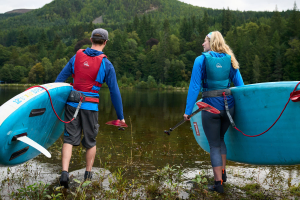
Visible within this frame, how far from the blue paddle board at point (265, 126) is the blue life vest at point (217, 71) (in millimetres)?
319

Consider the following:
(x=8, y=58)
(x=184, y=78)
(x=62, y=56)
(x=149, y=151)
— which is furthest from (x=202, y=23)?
(x=149, y=151)

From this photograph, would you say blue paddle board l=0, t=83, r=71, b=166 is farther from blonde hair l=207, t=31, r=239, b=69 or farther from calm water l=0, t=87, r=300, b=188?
Answer: blonde hair l=207, t=31, r=239, b=69

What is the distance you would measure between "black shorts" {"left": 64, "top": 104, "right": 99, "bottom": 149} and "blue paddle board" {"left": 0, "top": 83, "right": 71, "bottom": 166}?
0.27 meters

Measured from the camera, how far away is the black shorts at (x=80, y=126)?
3.91 metres

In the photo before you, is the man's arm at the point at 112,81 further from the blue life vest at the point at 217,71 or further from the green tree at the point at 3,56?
the green tree at the point at 3,56

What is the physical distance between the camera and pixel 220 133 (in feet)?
13.6

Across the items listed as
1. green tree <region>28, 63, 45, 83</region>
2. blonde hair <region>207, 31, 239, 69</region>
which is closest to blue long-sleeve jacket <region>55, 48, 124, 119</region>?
blonde hair <region>207, 31, 239, 69</region>

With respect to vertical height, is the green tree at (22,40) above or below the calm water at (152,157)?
above

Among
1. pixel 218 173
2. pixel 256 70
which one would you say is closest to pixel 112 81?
pixel 218 173

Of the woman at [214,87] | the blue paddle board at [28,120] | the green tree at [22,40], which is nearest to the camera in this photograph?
the blue paddle board at [28,120]

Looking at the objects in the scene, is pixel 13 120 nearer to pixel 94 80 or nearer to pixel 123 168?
pixel 94 80

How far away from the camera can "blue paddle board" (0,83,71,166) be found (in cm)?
337

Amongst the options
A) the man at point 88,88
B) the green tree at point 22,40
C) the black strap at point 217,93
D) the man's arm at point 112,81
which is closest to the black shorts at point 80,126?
the man at point 88,88

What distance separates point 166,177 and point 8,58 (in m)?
141
